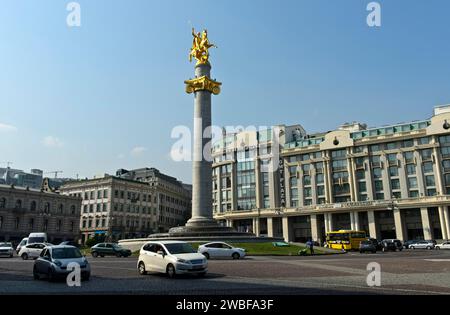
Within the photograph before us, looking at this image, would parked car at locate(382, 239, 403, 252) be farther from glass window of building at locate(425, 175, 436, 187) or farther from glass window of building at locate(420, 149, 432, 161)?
glass window of building at locate(420, 149, 432, 161)

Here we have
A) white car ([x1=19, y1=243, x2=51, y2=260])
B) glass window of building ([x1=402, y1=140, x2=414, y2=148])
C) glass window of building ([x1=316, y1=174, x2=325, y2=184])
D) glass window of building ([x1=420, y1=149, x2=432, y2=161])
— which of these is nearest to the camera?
white car ([x1=19, y1=243, x2=51, y2=260])

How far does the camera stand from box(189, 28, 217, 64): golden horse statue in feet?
168

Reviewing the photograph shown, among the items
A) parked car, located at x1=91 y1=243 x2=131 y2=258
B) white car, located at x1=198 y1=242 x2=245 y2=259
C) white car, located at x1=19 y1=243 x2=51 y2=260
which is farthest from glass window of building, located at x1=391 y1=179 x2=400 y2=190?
white car, located at x1=19 y1=243 x2=51 y2=260

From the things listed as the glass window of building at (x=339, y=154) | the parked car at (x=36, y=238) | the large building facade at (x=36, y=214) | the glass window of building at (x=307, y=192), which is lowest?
the parked car at (x=36, y=238)

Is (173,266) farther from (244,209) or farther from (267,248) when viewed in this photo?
(244,209)

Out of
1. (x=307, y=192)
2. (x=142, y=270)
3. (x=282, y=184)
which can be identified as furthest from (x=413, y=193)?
(x=142, y=270)

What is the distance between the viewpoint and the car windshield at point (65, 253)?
19.0 m

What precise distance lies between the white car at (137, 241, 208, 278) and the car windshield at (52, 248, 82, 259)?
11.8 feet

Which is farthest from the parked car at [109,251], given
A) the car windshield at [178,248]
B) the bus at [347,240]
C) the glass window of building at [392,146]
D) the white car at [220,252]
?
the glass window of building at [392,146]

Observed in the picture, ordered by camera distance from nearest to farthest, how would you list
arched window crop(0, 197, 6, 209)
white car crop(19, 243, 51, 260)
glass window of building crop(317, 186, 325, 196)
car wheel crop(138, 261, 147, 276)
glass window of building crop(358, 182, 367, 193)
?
car wheel crop(138, 261, 147, 276), white car crop(19, 243, 51, 260), arched window crop(0, 197, 6, 209), glass window of building crop(358, 182, 367, 193), glass window of building crop(317, 186, 325, 196)

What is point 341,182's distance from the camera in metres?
89.0

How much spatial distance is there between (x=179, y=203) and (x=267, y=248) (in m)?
80.4

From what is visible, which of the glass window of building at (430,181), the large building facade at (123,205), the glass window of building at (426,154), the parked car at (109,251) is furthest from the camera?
the large building facade at (123,205)

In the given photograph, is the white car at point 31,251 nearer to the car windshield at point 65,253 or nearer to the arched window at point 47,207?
the car windshield at point 65,253
